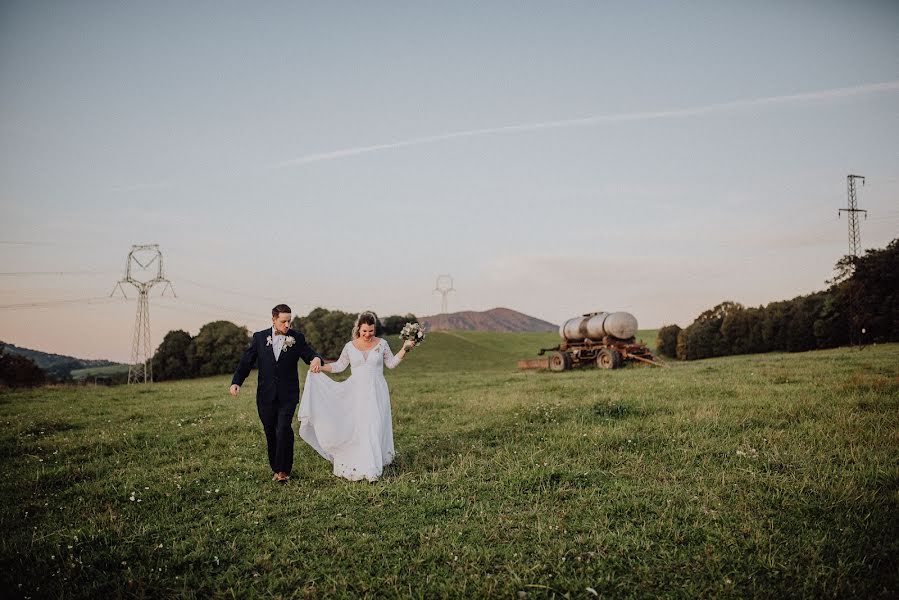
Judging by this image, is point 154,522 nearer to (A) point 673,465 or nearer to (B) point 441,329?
(A) point 673,465

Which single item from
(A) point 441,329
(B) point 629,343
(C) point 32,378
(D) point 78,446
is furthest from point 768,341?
(C) point 32,378

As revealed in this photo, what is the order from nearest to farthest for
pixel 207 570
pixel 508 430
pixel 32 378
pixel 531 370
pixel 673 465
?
pixel 207 570, pixel 673 465, pixel 508 430, pixel 531 370, pixel 32 378

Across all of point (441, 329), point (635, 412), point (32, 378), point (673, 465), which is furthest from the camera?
point (441, 329)

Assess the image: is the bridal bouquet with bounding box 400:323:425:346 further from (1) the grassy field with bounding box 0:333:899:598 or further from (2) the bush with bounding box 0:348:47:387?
(2) the bush with bounding box 0:348:47:387

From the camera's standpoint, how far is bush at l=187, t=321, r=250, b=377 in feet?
216

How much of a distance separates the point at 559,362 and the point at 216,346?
158 ft

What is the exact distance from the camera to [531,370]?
3672cm

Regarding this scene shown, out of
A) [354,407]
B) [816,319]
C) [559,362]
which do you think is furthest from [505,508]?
[816,319]

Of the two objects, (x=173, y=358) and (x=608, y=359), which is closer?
(x=608, y=359)

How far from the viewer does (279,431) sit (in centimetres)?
863

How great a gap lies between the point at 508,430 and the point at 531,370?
25.9m

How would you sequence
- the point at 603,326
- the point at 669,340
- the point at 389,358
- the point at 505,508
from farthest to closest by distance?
the point at 669,340, the point at 603,326, the point at 389,358, the point at 505,508

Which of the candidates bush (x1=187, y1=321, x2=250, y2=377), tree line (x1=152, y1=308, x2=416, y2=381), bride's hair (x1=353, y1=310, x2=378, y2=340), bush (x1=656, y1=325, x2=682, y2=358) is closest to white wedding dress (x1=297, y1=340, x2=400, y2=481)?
bride's hair (x1=353, y1=310, x2=378, y2=340)

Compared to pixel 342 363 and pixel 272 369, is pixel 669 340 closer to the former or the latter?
pixel 342 363
